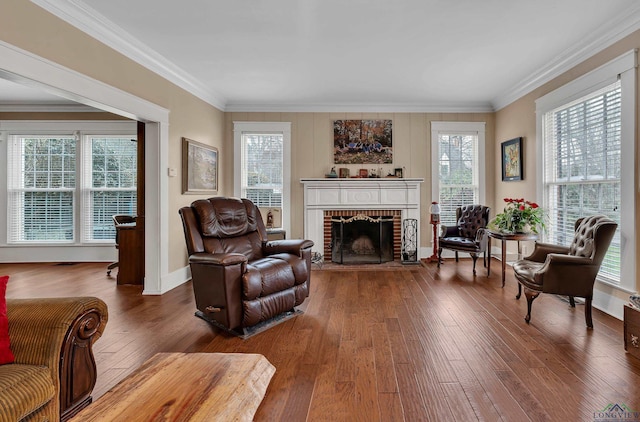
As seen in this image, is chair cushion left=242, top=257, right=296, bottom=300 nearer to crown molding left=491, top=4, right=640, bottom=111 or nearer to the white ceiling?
the white ceiling

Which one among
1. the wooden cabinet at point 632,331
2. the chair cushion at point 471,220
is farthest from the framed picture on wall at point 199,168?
the wooden cabinet at point 632,331

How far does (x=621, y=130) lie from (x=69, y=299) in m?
4.36

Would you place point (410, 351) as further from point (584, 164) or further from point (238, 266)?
point (584, 164)

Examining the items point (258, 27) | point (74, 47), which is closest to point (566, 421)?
point (258, 27)

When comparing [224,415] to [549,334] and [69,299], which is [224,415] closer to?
[69,299]

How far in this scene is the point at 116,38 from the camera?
10.3 feet

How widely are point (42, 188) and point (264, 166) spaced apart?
3.78 meters

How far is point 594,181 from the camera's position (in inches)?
134

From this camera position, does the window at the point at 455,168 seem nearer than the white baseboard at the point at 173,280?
No

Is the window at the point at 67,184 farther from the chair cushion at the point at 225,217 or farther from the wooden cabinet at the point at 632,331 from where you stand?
the wooden cabinet at the point at 632,331

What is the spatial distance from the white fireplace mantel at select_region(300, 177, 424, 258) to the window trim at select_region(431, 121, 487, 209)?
1.21 ft

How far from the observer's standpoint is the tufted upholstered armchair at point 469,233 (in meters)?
4.58

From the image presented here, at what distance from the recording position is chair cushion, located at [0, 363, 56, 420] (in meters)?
1.12

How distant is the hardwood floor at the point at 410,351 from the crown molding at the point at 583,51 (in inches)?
103
